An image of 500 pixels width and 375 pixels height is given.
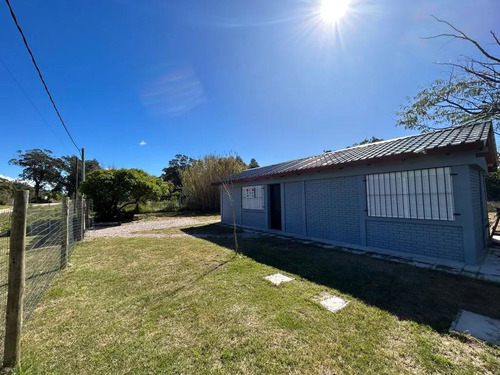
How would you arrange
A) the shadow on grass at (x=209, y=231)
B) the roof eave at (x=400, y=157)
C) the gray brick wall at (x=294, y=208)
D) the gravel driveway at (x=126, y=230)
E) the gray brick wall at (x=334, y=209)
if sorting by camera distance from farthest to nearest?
1. the shadow on grass at (x=209, y=231)
2. the gravel driveway at (x=126, y=230)
3. the gray brick wall at (x=294, y=208)
4. the gray brick wall at (x=334, y=209)
5. the roof eave at (x=400, y=157)

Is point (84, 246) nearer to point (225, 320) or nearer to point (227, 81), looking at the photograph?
point (225, 320)

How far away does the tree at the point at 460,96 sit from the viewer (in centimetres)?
469

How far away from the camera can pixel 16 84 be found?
6.75m

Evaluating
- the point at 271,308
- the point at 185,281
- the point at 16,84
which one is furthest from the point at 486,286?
the point at 16,84

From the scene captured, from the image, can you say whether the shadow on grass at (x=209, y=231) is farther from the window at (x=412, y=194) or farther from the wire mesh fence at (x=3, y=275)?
the window at (x=412, y=194)

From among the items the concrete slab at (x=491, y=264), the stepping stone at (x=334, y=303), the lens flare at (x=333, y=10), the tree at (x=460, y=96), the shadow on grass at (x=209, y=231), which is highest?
the lens flare at (x=333, y=10)

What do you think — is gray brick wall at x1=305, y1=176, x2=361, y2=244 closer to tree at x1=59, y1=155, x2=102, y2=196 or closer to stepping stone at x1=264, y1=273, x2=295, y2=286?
stepping stone at x1=264, y1=273, x2=295, y2=286

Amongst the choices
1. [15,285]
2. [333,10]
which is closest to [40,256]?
[15,285]

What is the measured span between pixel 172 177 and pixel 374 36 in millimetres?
37004

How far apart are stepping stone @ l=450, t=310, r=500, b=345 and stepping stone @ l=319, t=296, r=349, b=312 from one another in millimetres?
1086

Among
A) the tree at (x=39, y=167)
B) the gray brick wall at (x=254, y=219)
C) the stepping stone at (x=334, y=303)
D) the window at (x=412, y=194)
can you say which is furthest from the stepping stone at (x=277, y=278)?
the tree at (x=39, y=167)

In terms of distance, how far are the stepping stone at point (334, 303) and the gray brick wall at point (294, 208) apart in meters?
4.73

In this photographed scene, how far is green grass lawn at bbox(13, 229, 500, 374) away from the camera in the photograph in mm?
1895

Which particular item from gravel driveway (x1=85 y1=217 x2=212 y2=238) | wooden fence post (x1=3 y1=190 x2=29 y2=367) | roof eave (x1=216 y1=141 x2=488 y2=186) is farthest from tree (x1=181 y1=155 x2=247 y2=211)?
wooden fence post (x1=3 y1=190 x2=29 y2=367)
